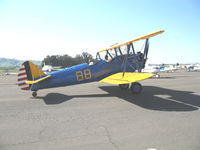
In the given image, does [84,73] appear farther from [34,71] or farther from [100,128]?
[100,128]

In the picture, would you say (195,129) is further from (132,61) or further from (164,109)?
(132,61)

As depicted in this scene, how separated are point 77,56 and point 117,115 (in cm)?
11455

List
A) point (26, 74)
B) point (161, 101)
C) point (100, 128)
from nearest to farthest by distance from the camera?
1. point (100, 128)
2. point (161, 101)
3. point (26, 74)

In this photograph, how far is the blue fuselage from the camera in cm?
706

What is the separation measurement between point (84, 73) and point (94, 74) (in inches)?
24.8

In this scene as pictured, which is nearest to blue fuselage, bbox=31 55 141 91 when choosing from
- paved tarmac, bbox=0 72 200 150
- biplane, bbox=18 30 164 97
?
biplane, bbox=18 30 164 97

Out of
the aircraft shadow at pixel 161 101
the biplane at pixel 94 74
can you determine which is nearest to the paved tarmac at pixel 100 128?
the aircraft shadow at pixel 161 101

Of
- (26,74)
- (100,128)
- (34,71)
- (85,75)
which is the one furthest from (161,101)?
(26,74)

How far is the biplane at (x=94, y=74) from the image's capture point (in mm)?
6752

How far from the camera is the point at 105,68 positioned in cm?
832

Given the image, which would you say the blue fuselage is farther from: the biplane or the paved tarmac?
the paved tarmac

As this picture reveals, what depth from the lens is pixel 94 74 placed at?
7.90 metres

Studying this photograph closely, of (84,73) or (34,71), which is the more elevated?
(34,71)

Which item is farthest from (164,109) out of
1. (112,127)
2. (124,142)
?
(124,142)
